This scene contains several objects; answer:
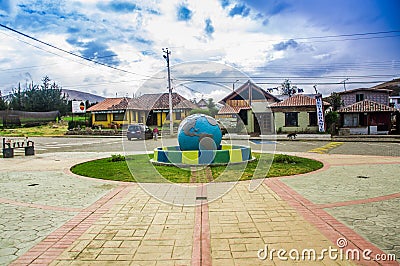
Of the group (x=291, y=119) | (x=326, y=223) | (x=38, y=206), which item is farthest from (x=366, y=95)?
(x=38, y=206)

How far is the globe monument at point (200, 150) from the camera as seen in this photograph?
1197 centimetres

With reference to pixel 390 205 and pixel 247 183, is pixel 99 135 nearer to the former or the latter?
pixel 247 183

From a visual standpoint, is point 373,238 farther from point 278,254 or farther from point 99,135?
point 99,135

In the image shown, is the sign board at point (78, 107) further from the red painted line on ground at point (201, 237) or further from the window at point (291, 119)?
the red painted line on ground at point (201, 237)

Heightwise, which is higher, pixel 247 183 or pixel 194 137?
pixel 194 137

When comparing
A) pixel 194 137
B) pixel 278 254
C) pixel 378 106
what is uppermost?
pixel 378 106

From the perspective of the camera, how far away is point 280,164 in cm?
1302

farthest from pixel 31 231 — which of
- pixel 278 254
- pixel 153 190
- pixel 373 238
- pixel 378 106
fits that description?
pixel 378 106

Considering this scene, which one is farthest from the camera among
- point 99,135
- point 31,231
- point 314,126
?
point 99,135

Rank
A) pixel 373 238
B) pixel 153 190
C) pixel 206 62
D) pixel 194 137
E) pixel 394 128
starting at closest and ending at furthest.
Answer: pixel 373 238 → pixel 153 190 → pixel 206 62 → pixel 194 137 → pixel 394 128

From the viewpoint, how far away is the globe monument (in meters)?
12.0

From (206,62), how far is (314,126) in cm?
2688

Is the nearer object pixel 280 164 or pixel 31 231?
pixel 31 231

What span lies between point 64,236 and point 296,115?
3166 centimetres
